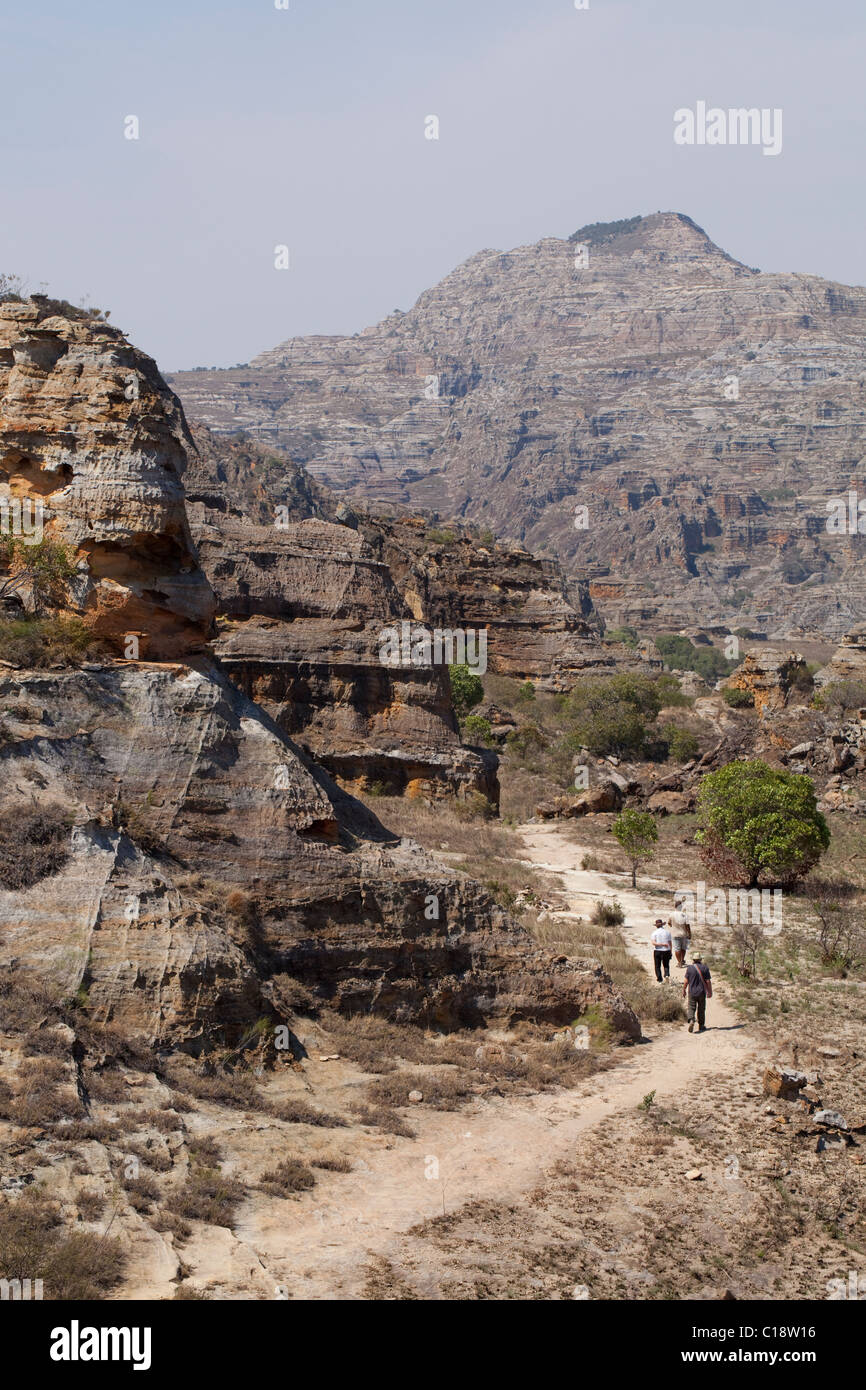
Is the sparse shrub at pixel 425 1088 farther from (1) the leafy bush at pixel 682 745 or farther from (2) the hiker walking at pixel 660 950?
(1) the leafy bush at pixel 682 745

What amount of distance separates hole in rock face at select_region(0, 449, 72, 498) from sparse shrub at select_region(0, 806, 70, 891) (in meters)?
3.74

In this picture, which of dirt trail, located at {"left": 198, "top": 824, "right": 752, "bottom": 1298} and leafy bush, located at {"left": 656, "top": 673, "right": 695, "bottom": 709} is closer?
dirt trail, located at {"left": 198, "top": 824, "right": 752, "bottom": 1298}

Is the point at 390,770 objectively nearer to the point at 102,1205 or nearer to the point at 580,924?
the point at 580,924

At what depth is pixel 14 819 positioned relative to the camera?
988 centimetres

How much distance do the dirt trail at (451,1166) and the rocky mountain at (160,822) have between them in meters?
0.93

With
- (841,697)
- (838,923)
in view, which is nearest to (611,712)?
(841,697)

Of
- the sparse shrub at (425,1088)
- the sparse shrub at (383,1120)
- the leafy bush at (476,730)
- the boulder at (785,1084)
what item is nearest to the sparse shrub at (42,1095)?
the sparse shrub at (383,1120)

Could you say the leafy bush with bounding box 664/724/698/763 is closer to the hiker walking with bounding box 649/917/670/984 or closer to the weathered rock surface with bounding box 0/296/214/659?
the hiker walking with bounding box 649/917/670/984

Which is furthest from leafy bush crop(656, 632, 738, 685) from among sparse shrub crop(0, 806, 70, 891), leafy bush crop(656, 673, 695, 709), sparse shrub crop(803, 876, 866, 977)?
sparse shrub crop(0, 806, 70, 891)

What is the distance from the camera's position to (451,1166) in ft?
29.8

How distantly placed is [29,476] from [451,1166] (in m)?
7.78

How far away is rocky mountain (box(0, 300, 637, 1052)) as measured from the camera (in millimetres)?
9547

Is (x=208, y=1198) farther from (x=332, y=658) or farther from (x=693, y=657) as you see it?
(x=693, y=657)

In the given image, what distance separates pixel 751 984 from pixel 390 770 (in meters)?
11.1
